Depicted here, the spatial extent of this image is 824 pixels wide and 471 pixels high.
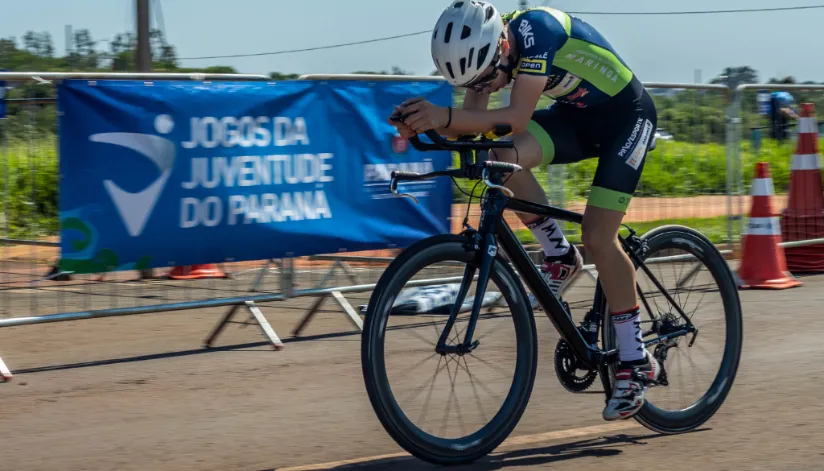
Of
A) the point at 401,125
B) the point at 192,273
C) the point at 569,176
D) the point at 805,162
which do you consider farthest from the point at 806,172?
the point at 401,125

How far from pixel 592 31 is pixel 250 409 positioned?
2.50 metres

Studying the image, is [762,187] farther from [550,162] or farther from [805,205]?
[550,162]

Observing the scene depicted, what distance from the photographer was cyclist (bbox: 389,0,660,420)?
4.48m

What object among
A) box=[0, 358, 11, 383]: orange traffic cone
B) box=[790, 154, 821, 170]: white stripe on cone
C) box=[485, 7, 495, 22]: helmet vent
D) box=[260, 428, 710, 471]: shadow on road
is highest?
box=[485, 7, 495, 22]: helmet vent

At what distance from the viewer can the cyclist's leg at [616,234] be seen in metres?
4.93

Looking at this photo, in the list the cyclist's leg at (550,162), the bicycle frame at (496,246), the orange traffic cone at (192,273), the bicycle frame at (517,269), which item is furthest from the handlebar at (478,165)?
the orange traffic cone at (192,273)

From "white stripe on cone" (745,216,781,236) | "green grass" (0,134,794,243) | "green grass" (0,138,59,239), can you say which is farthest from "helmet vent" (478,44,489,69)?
"white stripe on cone" (745,216,781,236)

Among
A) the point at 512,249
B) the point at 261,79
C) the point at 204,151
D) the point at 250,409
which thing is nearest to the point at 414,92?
the point at 261,79

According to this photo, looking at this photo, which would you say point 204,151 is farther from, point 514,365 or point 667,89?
point 667,89

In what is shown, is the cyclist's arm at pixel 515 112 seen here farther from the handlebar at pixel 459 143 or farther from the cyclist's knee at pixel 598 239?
the cyclist's knee at pixel 598 239

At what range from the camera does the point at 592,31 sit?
498 cm

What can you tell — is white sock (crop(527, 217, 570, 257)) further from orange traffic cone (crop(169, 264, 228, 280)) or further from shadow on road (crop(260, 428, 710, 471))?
orange traffic cone (crop(169, 264, 228, 280))

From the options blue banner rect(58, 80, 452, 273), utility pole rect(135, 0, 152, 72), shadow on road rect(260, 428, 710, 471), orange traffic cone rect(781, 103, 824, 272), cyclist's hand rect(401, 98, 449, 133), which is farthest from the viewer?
utility pole rect(135, 0, 152, 72)

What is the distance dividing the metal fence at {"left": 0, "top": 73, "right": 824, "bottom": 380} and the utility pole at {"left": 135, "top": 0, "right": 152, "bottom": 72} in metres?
4.86
